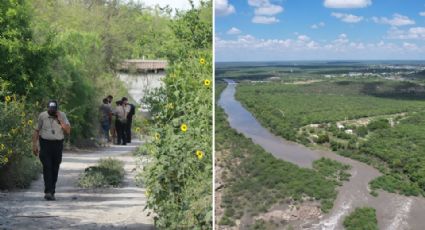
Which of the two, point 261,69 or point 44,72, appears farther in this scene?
point 44,72

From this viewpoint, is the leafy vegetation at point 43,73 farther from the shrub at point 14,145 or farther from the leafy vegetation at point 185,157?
the leafy vegetation at point 185,157

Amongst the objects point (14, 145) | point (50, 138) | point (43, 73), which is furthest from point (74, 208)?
point (43, 73)

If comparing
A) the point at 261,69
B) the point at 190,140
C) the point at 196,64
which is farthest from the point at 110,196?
the point at 261,69

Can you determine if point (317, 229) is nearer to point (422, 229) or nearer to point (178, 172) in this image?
point (422, 229)

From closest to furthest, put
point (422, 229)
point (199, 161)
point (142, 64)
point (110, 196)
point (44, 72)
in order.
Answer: point (422, 229) < point (199, 161) < point (110, 196) < point (44, 72) < point (142, 64)

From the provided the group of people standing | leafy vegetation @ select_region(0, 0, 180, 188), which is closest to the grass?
leafy vegetation @ select_region(0, 0, 180, 188)

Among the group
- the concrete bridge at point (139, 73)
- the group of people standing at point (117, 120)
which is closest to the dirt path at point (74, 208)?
the group of people standing at point (117, 120)

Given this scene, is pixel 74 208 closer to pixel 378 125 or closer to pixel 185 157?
pixel 185 157
